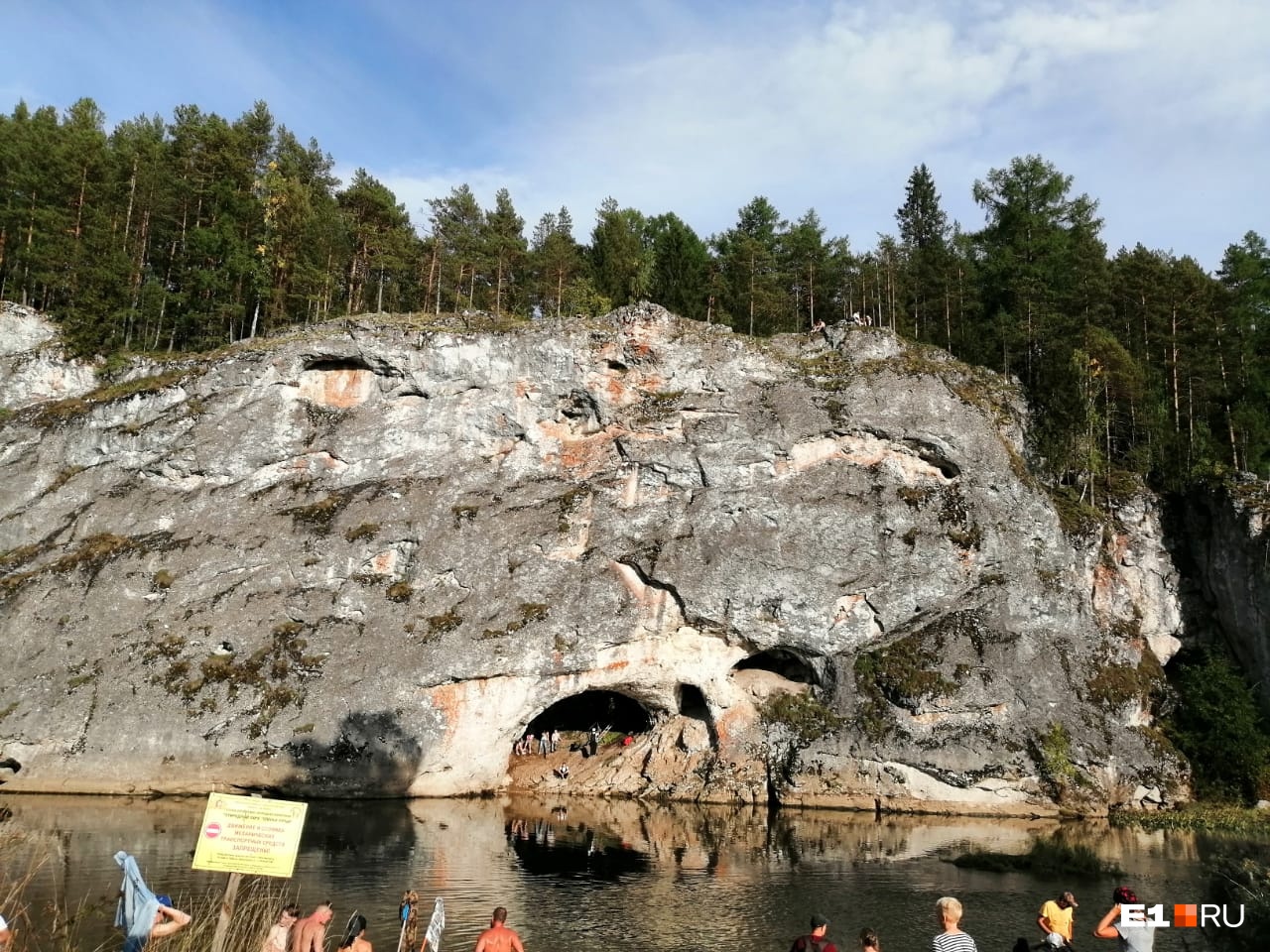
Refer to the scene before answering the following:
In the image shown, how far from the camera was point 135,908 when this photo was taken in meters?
7.70

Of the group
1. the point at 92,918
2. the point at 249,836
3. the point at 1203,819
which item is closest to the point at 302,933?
the point at 249,836

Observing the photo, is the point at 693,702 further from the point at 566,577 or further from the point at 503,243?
the point at 503,243

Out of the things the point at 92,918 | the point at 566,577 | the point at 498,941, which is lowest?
the point at 92,918

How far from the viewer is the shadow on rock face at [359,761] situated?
26250 mm

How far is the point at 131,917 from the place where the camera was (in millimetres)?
7648

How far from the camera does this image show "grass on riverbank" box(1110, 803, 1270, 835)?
81.4 feet

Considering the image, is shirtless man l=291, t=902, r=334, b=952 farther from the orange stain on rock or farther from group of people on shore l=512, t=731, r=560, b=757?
the orange stain on rock

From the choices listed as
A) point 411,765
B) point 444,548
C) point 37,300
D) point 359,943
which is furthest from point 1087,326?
point 37,300

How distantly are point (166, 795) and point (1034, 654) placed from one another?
2883cm

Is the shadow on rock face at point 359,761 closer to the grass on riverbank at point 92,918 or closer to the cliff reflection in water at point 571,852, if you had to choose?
the cliff reflection in water at point 571,852

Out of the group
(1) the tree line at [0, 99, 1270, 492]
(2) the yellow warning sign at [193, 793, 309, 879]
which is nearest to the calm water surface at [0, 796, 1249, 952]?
(2) the yellow warning sign at [193, 793, 309, 879]

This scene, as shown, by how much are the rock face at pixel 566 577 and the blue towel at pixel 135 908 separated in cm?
1998

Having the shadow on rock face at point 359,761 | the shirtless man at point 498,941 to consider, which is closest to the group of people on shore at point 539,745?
the shadow on rock face at point 359,761

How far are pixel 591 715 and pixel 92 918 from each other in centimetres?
2412
